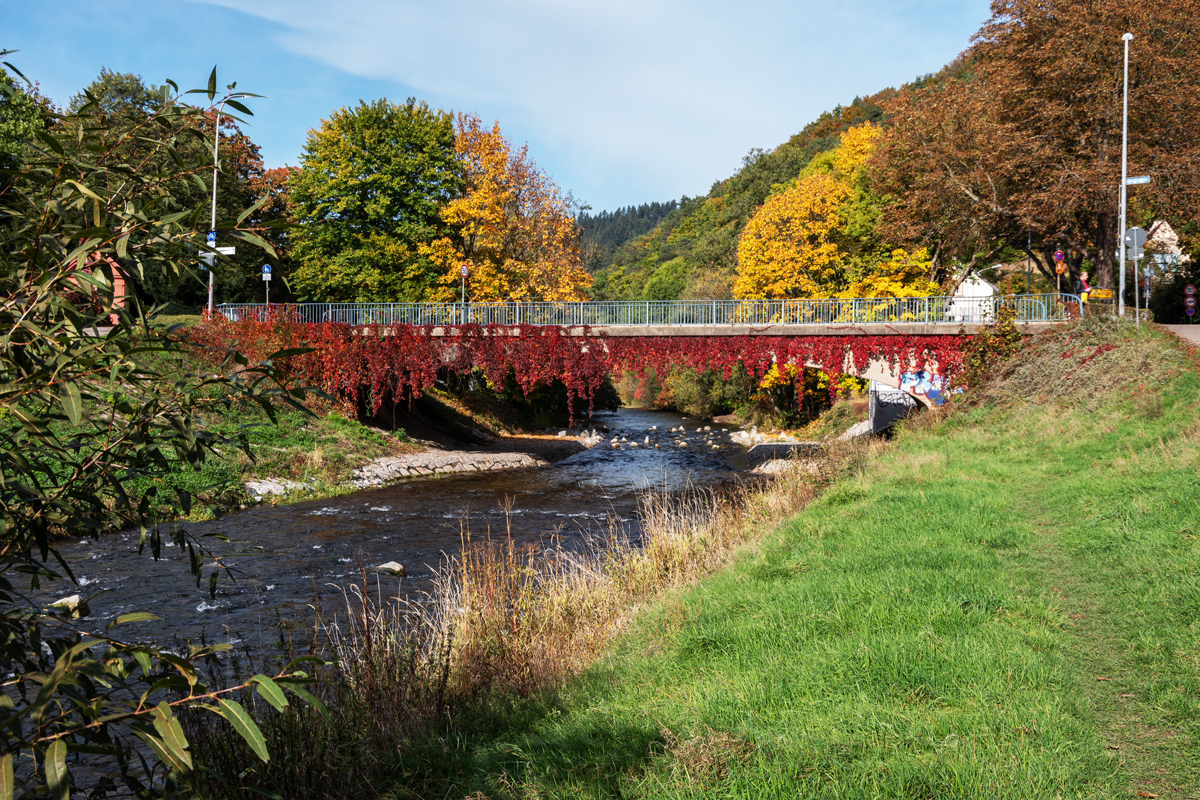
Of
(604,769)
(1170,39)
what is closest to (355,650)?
(604,769)

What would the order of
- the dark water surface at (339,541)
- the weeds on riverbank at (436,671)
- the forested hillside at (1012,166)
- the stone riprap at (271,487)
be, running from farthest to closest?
1. the forested hillside at (1012,166)
2. the stone riprap at (271,487)
3. the dark water surface at (339,541)
4. the weeds on riverbank at (436,671)

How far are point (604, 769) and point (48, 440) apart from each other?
3.43m

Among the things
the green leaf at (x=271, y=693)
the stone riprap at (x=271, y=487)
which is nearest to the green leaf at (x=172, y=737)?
the green leaf at (x=271, y=693)

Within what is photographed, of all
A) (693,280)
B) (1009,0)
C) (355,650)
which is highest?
(1009,0)

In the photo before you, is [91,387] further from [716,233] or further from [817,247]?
[716,233]

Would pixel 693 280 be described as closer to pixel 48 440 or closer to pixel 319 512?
pixel 319 512

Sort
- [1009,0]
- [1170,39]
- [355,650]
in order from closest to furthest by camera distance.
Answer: [355,650]
[1170,39]
[1009,0]

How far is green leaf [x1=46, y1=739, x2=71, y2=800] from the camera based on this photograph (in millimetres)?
1900

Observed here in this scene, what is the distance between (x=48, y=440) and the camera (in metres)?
2.38

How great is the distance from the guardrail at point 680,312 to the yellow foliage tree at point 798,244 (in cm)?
511

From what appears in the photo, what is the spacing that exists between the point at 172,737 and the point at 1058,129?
33.5m

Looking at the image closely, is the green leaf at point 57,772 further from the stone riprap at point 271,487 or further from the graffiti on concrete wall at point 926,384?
the graffiti on concrete wall at point 926,384

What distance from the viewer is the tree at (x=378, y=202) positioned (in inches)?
1495

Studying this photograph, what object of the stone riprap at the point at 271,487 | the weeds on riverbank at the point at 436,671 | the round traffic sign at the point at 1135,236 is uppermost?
the round traffic sign at the point at 1135,236
